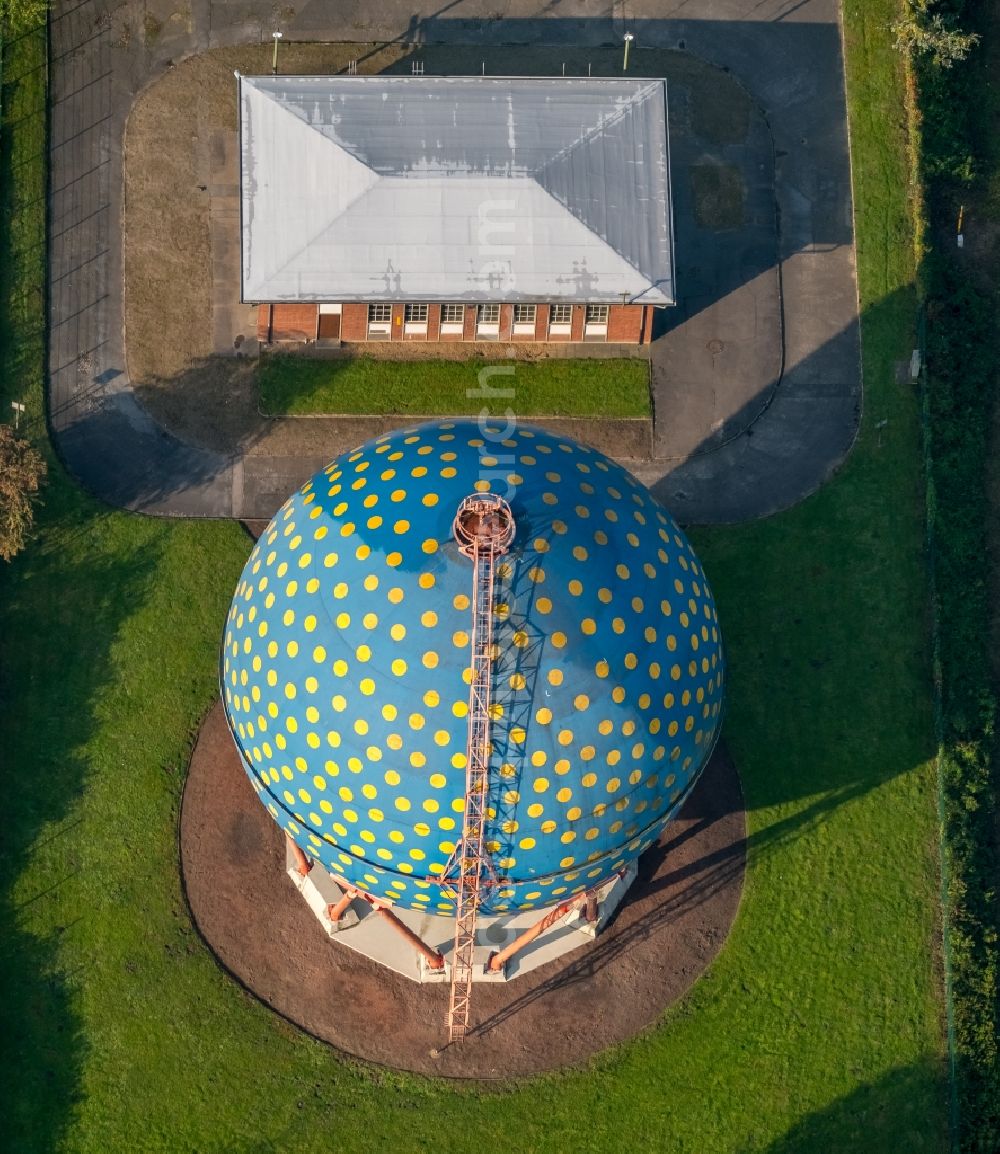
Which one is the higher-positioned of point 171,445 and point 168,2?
point 168,2

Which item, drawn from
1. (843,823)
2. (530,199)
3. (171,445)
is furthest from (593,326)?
(843,823)

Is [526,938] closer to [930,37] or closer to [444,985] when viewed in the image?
[444,985]

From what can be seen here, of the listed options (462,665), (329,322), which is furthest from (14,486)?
(462,665)

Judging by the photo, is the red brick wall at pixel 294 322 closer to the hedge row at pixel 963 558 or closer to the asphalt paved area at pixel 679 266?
the asphalt paved area at pixel 679 266

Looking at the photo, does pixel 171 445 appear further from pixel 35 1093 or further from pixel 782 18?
pixel 782 18

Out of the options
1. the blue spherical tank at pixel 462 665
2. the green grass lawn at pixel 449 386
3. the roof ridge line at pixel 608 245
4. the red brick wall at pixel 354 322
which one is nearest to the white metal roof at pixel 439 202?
the roof ridge line at pixel 608 245
